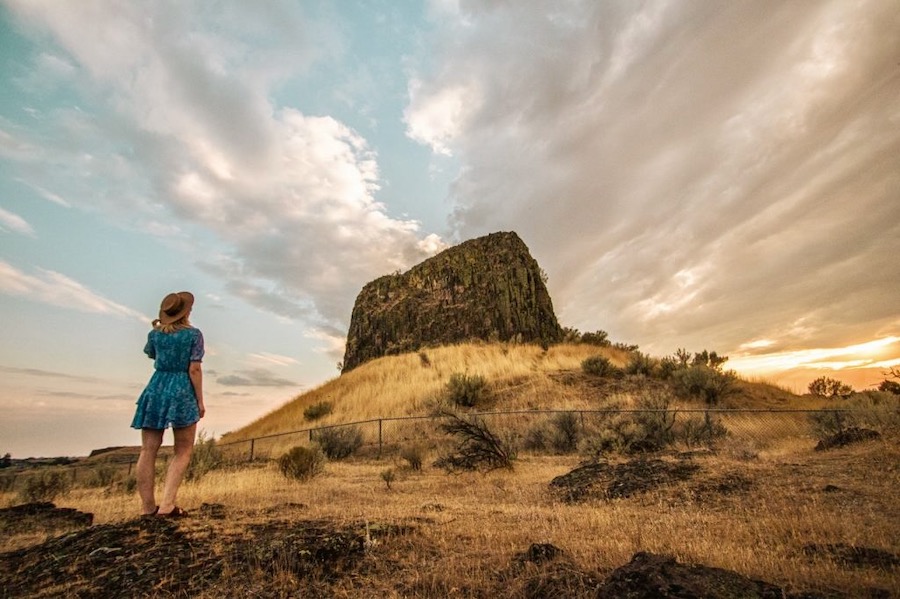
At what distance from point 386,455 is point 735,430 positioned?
36.3ft

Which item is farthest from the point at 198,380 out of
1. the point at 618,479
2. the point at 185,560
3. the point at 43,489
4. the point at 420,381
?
the point at 420,381

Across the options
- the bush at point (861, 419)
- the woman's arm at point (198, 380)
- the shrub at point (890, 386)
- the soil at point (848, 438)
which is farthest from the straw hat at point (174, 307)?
→ the shrub at point (890, 386)

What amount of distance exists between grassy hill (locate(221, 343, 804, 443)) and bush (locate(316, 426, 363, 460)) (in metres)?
3.92

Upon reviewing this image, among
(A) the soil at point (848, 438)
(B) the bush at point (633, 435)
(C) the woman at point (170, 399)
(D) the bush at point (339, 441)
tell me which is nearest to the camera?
(C) the woman at point (170, 399)

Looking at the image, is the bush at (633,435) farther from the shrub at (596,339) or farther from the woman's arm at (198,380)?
the shrub at (596,339)

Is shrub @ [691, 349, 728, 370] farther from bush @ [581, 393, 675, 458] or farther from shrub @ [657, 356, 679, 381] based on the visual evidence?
bush @ [581, 393, 675, 458]

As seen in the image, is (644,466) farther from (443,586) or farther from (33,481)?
(33,481)

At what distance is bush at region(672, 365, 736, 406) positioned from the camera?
58.9ft

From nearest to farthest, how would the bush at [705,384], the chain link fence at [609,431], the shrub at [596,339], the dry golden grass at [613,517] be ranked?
the dry golden grass at [613,517]
the chain link fence at [609,431]
the bush at [705,384]
the shrub at [596,339]

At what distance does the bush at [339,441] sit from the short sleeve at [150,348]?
10.5 metres

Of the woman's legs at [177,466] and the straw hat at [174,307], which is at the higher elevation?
the straw hat at [174,307]

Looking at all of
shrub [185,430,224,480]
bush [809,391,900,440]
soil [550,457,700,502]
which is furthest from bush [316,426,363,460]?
bush [809,391,900,440]

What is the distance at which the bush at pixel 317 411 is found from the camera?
2165 centimetres

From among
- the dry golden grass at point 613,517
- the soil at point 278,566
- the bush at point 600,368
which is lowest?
the dry golden grass at point 613,517
